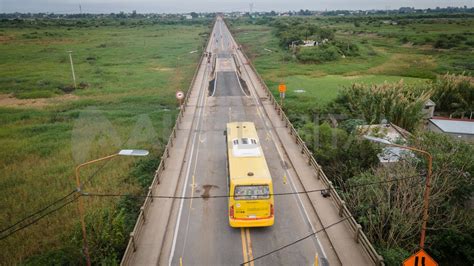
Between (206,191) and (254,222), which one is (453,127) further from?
(254,222)

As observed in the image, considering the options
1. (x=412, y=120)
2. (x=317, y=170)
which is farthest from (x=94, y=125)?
(x=412, y=120)

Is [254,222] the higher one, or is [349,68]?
[349,68]

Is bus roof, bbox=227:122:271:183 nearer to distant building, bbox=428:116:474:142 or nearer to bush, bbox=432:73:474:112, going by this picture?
distant building, bbox=428:116:474:142

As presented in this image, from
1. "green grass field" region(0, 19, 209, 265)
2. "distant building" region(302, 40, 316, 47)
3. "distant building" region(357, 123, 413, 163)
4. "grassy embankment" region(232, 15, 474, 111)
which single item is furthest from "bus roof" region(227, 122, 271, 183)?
"distant building" region(302, 40, 316, 47)

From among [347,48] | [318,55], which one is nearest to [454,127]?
[318,55]

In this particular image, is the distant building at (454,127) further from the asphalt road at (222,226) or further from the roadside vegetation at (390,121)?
the asphalt road at (222,226)

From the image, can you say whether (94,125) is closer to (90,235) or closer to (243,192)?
(90,235)

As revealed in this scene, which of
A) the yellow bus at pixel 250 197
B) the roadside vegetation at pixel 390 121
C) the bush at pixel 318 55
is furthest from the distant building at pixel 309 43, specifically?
the yellow bus at pixel 250 197
